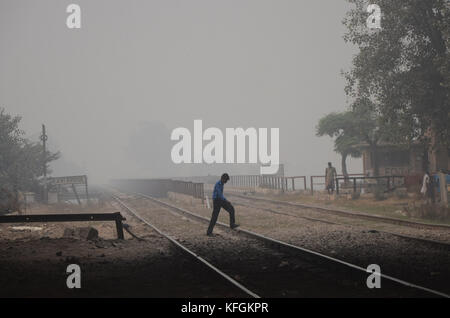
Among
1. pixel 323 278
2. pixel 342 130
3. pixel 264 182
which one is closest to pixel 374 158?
pixel 342 130

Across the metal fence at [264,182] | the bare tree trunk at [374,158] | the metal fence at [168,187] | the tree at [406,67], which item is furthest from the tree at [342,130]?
the metal fence at [168,187]

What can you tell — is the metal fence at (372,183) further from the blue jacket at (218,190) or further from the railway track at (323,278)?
the railway track at (323,278)

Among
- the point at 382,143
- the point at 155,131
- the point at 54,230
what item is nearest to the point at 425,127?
the point at 382,143

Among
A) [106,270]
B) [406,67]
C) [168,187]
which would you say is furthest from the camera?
[168,187]

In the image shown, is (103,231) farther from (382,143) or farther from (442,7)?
(382,143)

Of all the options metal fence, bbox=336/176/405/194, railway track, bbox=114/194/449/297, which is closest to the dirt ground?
railway track, bbox=114/194/449/297

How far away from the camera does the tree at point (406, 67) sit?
23.7m

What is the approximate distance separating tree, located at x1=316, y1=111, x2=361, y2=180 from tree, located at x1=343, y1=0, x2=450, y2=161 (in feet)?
54.4

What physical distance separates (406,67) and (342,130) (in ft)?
69.0

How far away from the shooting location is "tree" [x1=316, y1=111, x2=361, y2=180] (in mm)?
43031

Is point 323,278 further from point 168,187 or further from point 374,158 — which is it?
point 374,158

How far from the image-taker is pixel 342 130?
46000 millimetres

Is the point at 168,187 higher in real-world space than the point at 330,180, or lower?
lower
